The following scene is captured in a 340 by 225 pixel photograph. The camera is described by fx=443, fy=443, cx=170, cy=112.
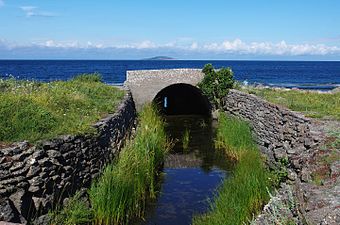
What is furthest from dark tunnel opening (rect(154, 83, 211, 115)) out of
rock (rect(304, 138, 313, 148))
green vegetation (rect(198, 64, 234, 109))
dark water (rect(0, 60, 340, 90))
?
rock (rect(304, 138, 313, 148))

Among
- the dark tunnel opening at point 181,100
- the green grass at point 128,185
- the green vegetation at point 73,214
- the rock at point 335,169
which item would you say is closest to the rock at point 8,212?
the green vegetation at point 73,214

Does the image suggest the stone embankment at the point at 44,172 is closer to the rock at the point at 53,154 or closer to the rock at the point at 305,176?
the rock at the point at 53,154

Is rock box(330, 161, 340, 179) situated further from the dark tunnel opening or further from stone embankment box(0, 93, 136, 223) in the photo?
the dark tunnel opening

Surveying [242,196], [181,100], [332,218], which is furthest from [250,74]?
[332,218]

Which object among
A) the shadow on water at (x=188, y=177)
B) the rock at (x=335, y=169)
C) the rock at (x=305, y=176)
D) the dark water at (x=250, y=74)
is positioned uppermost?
the rock at (x=335, y=169)

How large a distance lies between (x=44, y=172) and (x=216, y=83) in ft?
57.1

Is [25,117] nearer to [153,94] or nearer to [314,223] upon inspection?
[314,223]

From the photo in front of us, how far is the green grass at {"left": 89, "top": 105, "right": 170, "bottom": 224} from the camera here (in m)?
9.57

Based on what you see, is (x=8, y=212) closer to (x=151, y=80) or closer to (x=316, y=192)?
(x=316, y=192)

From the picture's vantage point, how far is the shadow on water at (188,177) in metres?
11.6

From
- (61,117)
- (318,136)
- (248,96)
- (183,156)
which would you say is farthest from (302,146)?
(248,96)

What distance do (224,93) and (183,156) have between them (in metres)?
7.75

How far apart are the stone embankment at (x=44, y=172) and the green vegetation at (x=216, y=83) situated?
14.4 metres

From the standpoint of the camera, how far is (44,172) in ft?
28.8
